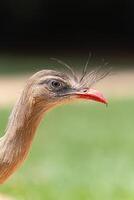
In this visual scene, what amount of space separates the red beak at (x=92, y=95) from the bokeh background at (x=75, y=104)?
281 cm

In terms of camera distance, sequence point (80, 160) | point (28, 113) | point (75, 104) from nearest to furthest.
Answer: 1. point (28, 113)
2. point (80, 160)
3. point (75, 104)

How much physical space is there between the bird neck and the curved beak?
215mm

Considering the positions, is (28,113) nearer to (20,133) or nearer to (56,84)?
(20,133)

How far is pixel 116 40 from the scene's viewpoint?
930 inches

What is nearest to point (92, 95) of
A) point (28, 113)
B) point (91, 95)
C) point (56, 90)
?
point (91, 95)

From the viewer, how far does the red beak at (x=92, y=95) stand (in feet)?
12.2

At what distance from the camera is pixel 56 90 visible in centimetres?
374

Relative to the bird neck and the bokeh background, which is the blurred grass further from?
the bird neck

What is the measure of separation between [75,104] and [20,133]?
10330mm

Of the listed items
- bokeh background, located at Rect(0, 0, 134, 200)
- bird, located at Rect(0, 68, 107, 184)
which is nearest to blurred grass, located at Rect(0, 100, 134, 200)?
bokeh background, located at Rect(0, 0, 134, 200)

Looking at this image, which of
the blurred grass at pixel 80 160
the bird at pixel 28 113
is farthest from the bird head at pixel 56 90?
the blurred grass at pixel 80 160

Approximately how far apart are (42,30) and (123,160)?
16.1 m

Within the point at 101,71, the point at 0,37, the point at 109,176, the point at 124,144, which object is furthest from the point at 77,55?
the point at 101,71

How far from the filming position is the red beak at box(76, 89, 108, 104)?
12.2ft
